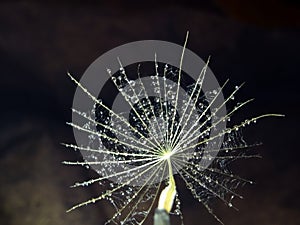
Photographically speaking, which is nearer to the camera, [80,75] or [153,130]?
[153,130]

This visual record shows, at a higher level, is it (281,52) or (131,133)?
(281,52)

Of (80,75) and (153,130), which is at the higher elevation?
(80,75)

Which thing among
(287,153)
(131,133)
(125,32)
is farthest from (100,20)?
(287,153)

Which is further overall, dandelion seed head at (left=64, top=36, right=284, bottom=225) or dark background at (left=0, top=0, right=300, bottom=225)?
dark background at (left=0, top=0, right=300, bottom=225)

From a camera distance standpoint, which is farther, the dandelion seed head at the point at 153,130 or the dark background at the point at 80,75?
the dark background at the point at 80,75

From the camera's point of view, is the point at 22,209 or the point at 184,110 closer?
the point at 184,110

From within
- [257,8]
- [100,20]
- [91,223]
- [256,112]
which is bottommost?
[91,223]

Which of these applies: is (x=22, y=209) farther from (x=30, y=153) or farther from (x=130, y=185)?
(x=130, y=185)

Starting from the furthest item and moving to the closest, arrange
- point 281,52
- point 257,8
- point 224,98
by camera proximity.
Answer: point 281,52
point 224,98
point 257,8
